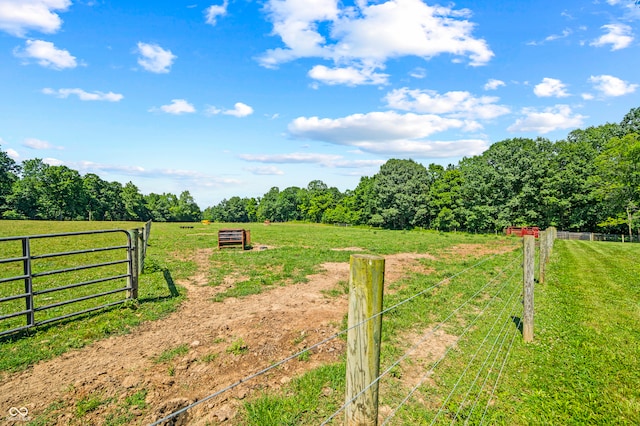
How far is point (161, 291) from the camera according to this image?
328 inches

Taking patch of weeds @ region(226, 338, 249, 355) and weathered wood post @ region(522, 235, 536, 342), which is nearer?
patch of weeds @ region(226, 338, 249, 355)

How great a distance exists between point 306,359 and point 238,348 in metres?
1.17

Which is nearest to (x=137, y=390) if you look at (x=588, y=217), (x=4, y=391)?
(x=4, y=391)

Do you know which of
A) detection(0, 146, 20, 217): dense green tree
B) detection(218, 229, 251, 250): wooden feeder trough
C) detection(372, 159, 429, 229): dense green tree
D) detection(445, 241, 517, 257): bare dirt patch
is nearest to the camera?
detection(218, 229, 251, 250): wooden feeder trough

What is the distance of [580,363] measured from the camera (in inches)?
190

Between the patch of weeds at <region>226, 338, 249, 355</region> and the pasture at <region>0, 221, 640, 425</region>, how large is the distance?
35mm

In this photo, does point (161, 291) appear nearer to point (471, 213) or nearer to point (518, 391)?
point (518, 391)

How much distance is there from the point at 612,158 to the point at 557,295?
39930mm

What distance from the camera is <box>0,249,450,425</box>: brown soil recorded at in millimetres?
3783

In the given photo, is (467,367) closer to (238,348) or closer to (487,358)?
(487,358)

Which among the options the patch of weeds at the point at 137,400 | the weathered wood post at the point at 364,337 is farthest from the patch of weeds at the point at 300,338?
the weathered wood post at the point at 364,337

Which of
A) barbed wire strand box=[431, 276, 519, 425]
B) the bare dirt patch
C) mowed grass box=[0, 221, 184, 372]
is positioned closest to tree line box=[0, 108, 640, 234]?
the bare dirt patch

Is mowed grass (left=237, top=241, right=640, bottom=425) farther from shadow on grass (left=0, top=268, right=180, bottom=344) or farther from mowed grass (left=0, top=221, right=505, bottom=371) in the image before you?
shadow on grass (left=0, top=268, right=180, bottom=344)

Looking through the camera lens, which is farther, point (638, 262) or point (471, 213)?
point (471, 213)
